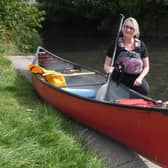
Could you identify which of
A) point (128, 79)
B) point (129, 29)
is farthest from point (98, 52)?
point (129, 29)

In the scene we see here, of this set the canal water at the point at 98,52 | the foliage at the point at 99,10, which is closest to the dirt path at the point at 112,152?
the canal water at the point at 98,52

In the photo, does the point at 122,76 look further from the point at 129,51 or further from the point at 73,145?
the point at 73,145

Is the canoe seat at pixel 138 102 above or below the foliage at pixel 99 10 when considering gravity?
above

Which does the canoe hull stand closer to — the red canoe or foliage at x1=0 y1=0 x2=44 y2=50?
the red canoe

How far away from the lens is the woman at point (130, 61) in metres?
6.98

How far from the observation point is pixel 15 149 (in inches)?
184

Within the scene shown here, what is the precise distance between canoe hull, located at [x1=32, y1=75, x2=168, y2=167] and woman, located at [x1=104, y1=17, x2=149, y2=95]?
0.73 metres

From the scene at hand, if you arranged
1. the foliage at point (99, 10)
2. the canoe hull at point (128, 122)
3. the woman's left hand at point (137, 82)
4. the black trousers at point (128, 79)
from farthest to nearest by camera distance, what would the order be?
the foliage at point (99, 10) < the black trousers at point (128, 79) < the woman's left hand at point (137, 82) < the canoe hull at point (128, 122)

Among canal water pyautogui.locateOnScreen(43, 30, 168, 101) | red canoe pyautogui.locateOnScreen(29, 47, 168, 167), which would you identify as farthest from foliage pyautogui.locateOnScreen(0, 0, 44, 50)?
red canoe pyautogui.locateOnScreen(29, 47, 168, 167)

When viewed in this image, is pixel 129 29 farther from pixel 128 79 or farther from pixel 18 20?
pixel 18 20

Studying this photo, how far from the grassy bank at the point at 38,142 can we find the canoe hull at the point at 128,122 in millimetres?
269

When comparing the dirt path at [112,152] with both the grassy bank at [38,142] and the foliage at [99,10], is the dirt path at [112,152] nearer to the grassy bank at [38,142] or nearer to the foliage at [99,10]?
the grassy bank at [38,142]

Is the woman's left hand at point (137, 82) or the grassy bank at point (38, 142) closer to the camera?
A: the grassy bank at point (38, 142)

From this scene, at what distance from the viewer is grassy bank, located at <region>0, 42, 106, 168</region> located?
15.1 ft
